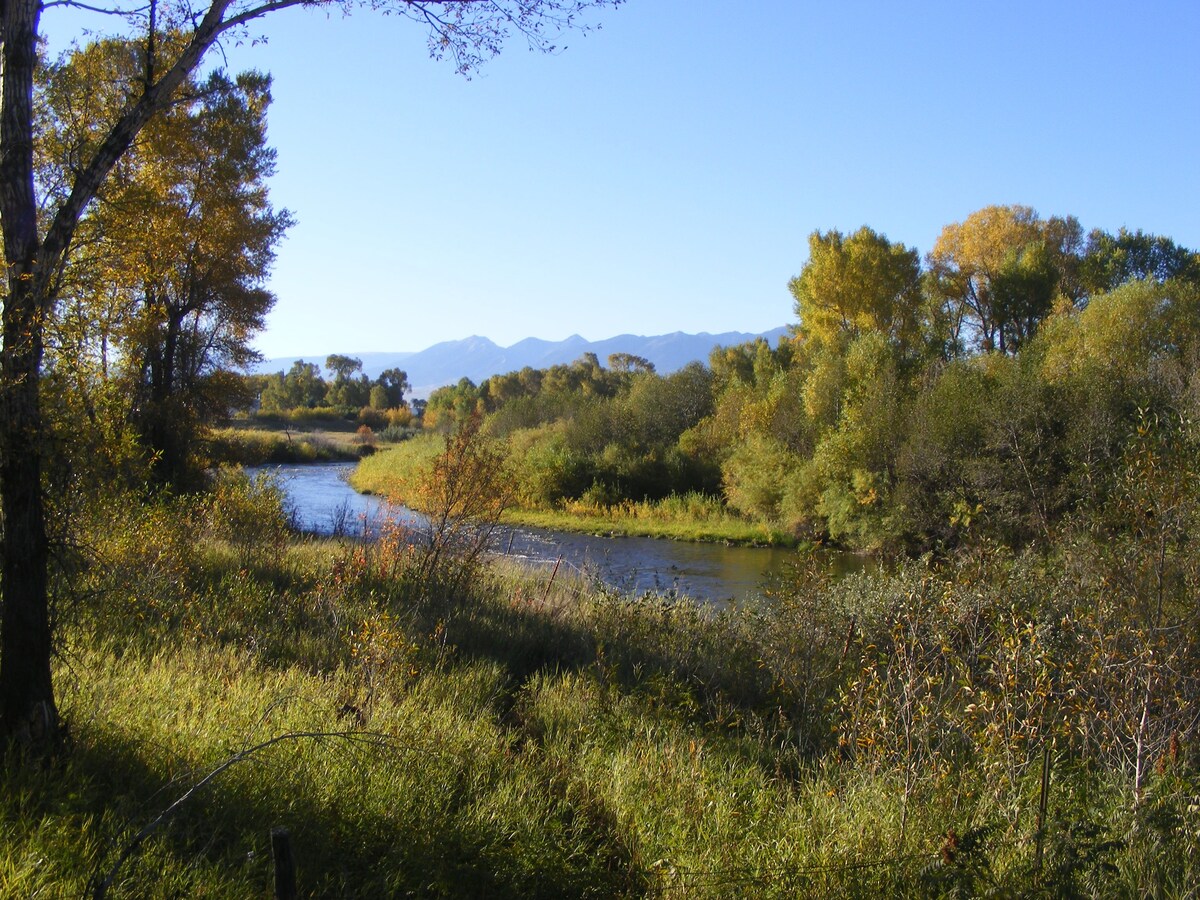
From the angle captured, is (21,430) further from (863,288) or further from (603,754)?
(863,288)

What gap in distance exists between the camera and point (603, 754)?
580 centimetres

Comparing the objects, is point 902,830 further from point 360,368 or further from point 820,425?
point 360,368

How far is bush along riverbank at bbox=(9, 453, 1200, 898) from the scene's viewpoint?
385 cm

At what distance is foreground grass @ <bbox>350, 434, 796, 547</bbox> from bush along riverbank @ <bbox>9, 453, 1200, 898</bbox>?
2272 cm

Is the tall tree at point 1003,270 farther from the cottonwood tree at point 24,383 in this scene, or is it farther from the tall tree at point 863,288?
the cottonwood tree at point 24,383

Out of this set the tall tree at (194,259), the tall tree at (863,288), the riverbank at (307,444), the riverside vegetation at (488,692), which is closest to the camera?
the riverside vegetation at (488,692)

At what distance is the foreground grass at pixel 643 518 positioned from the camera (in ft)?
106

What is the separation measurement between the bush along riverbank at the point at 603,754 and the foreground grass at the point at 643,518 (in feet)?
74.6

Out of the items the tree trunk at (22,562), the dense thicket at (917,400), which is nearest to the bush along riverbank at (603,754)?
the tree trunk at (22,562)

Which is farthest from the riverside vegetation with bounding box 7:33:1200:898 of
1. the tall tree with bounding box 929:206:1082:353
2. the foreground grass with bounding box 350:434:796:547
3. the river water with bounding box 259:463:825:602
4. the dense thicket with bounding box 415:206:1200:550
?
the tall tree with bounding box 929:206:1082:353

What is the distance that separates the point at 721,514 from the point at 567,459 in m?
8.77

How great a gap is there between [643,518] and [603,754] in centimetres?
3102

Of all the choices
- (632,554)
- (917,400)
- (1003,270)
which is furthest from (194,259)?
(1003,270)

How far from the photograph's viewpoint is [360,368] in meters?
112
